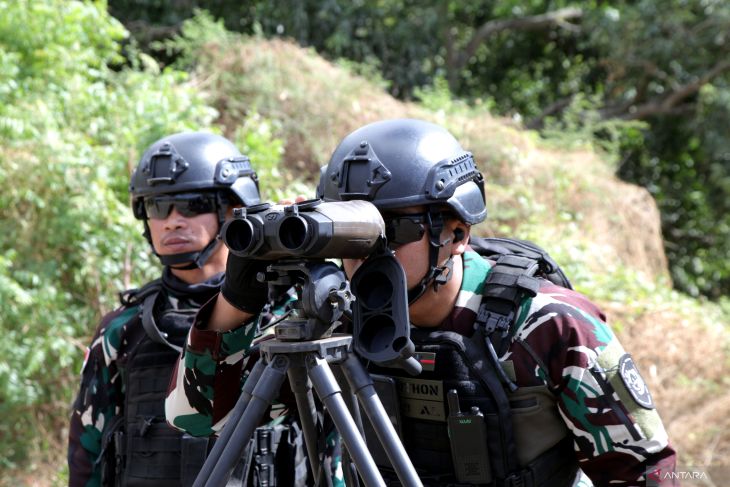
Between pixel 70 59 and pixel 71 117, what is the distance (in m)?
0.53

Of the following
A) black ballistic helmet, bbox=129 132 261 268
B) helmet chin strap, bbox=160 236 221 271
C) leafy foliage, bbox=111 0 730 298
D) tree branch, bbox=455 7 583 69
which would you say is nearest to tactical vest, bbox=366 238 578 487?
helmet chin strap, bbox=160 236 221 271

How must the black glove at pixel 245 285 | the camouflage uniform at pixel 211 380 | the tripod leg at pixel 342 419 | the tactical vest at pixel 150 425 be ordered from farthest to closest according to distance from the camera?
the tactical vest at pixel 150 425, the camouflage uniform at pixel 211 380, the black glove at pixel 245 285, the tripod leg at pixel 342 419

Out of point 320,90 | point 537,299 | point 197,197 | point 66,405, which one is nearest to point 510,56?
point 320,90

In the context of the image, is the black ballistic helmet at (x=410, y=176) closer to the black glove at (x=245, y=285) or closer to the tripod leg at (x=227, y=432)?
the black glove at (x=245, y=285)

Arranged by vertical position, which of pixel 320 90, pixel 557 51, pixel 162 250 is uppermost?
pixel 557 51

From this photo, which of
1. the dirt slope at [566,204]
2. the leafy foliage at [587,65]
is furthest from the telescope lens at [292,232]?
the leafy foliage at [587,65]

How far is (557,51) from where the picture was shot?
13562 mm

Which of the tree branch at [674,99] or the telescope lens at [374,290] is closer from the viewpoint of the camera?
the telescope lens at [374,290]

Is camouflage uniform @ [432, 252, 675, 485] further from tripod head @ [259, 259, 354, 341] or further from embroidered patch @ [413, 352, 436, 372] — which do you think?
tripod head @ [259, 259, 354, 341]

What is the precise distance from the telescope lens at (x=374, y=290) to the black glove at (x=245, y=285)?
0.22m

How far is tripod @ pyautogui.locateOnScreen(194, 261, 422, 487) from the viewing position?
1.64m

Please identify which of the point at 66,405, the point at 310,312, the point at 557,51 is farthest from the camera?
the point at 557,51

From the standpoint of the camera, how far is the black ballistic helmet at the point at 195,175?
130 inches

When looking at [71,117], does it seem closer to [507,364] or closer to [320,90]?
[320,90]
